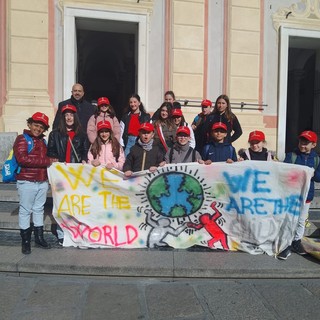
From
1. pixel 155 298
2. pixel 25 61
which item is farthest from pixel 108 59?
pixel 155 298

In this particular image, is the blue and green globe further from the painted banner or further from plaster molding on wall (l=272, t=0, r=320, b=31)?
plaster molding on wall (l=272, t=0, r=320, b=31)

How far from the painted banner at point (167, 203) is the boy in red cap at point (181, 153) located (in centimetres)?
19

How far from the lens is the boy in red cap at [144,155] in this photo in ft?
16.3

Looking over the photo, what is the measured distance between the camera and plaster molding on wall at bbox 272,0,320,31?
10695 mm

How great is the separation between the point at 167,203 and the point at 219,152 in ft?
3.21

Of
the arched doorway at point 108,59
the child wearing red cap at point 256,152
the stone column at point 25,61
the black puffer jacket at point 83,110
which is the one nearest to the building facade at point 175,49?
the stone column at point 25,61

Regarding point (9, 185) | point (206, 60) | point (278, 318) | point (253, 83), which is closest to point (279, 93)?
point (253, 83)

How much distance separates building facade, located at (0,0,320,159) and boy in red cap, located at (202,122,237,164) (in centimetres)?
508

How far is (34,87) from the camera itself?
9508 millimetres

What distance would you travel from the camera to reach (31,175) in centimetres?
462

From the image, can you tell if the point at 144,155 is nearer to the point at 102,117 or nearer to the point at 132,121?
the point at 102,117

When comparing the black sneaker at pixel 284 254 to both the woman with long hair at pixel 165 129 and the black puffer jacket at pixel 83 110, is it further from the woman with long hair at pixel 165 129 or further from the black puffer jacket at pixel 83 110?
the black puffer jacket at pixel 83 110

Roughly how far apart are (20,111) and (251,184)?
6.64 m

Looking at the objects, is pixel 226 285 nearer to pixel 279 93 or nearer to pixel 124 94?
pixel 279 93
